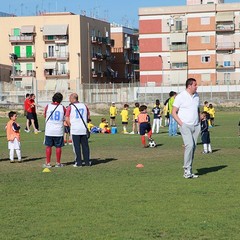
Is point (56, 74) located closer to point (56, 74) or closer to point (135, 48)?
Answer: point (56, 74)

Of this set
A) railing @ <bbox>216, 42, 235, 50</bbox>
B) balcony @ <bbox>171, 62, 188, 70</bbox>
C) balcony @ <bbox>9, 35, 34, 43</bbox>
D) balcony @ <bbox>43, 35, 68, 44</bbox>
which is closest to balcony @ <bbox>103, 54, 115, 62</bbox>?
balcony @ <bbox>43, 35, 68, 44</bbox>

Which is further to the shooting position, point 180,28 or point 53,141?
point 180,28

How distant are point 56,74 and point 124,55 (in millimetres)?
20488

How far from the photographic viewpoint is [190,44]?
8881 cm

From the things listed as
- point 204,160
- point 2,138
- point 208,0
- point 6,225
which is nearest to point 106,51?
point 208,0

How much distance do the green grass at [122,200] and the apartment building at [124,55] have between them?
93.6 meters

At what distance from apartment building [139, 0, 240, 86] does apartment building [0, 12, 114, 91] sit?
392 inches

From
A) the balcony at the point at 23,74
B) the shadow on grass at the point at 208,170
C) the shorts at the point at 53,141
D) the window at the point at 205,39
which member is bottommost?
the shadow on grass at the point at 208,170

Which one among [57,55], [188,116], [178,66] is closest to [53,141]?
[188,116]

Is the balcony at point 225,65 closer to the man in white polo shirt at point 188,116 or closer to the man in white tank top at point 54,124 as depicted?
the man in white tank top at point 54,124

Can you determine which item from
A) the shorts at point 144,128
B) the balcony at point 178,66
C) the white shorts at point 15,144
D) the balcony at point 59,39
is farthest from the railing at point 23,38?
the white shorts at point 15,144

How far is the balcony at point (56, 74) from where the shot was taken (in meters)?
94.9

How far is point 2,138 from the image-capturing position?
30.2m

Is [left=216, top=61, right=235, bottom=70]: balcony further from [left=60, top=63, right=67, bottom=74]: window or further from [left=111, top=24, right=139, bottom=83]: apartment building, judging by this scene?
[left=111, top=24, right=139, bottom=83]: apartment building
